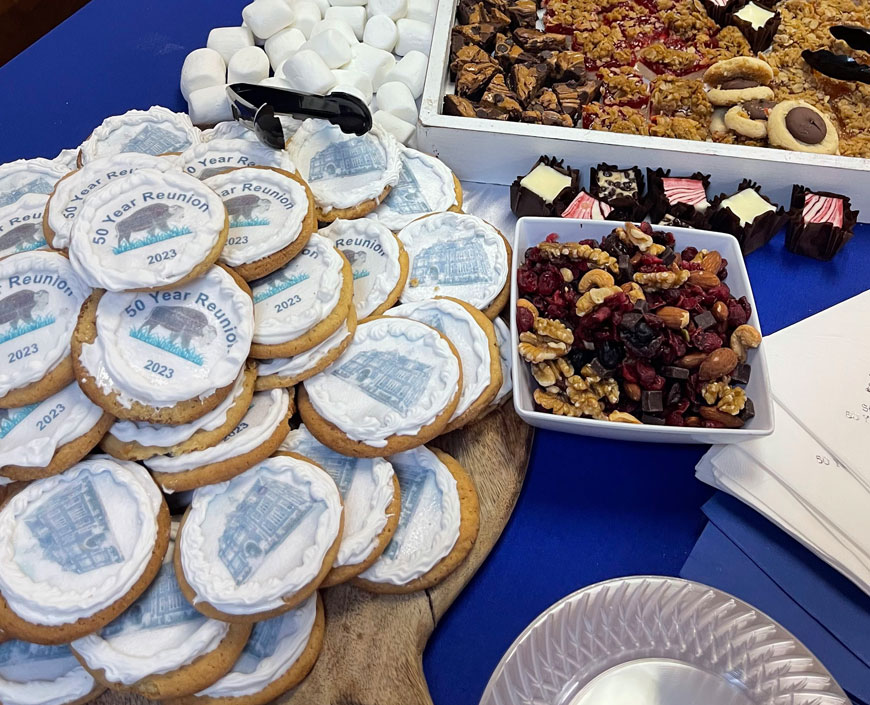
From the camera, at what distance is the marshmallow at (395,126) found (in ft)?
5.69

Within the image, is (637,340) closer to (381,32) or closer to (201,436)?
(201,436)

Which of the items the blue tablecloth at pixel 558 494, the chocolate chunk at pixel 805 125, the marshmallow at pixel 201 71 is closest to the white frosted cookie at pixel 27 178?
the blue tablecloth at pixel 558 494

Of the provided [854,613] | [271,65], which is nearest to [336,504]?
[854,613]

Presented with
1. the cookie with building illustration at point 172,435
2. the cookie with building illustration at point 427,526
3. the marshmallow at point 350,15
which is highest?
the marshmallow at point 350,15

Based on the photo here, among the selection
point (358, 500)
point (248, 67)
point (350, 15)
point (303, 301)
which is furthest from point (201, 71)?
point (358, 500)

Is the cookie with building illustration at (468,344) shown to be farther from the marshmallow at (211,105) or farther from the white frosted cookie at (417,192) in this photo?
the marshmallow at (211,105)

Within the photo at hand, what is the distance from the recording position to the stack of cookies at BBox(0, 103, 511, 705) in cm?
107

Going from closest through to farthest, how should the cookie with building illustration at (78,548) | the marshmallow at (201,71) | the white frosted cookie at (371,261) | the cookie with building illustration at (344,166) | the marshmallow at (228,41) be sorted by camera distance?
the cookie with building illustration at (78,548) < the white frosted cookie at (371,261) < the cookie with building illustration at (344,166) < the marshmallow at (201,71) < the marshmallow at (228,41)

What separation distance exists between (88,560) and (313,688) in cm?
43

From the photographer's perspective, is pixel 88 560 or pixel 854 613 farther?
pixel 854 613

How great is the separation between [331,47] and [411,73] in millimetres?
221

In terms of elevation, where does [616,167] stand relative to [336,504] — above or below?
above

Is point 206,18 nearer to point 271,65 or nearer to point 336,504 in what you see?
point 271,65

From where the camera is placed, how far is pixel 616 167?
1.64 m
